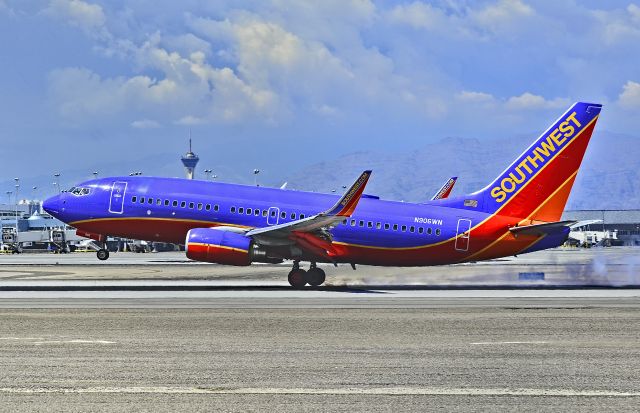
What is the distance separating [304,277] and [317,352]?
21526 mm

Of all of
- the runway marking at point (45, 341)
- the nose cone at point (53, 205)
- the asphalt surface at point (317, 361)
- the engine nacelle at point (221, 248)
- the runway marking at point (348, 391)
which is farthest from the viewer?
the nose cone at point (53, 205)

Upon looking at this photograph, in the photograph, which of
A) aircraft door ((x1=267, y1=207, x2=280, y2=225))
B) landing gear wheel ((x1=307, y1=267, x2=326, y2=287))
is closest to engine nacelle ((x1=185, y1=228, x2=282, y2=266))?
aircraft door ((x1=267, y1=207, x2=280, y2=225))

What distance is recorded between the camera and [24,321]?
24.0 metres

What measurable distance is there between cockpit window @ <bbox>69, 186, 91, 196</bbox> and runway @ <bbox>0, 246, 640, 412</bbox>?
9.65 meters

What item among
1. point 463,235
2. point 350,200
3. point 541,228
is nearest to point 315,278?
point 350,200

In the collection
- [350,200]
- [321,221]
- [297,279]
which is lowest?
[297,279]

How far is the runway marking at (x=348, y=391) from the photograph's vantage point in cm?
1335

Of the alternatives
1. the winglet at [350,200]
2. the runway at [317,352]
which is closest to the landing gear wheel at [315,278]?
the winglet at [350,200]

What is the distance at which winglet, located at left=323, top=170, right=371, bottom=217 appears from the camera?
36906mm

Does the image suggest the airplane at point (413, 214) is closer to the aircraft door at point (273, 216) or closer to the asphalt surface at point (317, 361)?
the aircraft door at point (273, 216)

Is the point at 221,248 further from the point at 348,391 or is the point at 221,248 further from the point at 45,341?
the point at 348,391

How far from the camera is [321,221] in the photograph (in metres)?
37.7

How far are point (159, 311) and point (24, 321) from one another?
4.39 meters

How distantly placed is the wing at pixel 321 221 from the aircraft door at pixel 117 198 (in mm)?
7422
